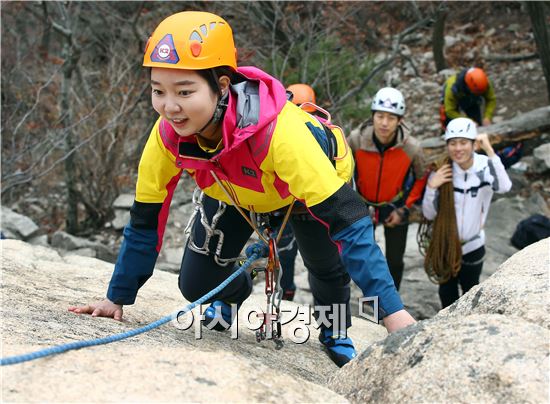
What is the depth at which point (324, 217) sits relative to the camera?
256 centimetres

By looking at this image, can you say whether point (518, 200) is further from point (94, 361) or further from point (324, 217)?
point (94, 361)

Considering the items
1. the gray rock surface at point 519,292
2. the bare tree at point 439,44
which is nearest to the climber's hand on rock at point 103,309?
the gray rock surface at point 519,292

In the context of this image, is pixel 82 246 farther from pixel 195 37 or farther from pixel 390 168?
pixel 195 37

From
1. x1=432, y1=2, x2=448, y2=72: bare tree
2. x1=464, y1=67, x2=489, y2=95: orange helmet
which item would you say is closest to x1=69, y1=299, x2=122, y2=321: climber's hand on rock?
x1=464, y1=67, x2=489, y2=95: orange helmet

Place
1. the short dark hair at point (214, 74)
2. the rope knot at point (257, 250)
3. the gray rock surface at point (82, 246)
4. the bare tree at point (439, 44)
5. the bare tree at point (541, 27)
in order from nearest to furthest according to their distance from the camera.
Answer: the short dark hair at point (214, 74), the rope knot at point (257, 250), the gray rock surface at point (82, 246), the bare tree at point (541, 27), the bare tree at point (439, 44)

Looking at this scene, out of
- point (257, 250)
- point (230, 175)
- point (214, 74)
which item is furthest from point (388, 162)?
point (214, 74)

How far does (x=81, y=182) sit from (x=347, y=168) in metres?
6.79

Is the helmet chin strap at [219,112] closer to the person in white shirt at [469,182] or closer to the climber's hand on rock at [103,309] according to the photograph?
the climber's hand on rock at [103,309]

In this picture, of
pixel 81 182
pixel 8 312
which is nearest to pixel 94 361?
pixel 8 312

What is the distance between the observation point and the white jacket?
503 cm

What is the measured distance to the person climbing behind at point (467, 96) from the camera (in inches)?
285

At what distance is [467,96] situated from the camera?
7406 mm

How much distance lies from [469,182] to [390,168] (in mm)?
616

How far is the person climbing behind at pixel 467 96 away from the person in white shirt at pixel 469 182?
221 centimetres
